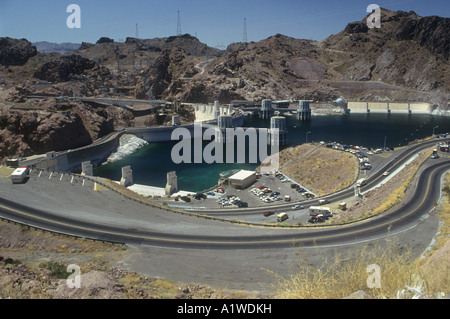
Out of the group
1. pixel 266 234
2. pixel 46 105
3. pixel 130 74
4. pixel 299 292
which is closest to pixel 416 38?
pixel 130 74

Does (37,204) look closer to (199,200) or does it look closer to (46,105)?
(199,200)

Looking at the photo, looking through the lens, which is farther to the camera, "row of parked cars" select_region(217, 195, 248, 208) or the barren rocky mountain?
the barren rocky mountain

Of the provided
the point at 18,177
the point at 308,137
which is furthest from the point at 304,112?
the point at 18,177

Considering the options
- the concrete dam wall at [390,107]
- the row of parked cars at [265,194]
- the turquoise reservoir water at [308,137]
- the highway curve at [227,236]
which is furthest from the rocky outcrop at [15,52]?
the highway curve at [227,236]

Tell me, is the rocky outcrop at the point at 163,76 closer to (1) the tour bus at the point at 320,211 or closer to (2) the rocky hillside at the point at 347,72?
(2) the rocky hillside at the point at 347,72

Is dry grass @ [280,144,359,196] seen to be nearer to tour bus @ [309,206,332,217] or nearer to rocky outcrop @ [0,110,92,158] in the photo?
tour bus @ [309,206,332,217]

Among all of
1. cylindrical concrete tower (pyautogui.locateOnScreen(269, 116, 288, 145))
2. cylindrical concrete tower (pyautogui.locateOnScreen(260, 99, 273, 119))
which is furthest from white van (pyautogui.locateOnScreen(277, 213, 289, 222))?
cylindrical concrete tower (pyautogui.locateOnScreen(260, 99, 273, 119))
